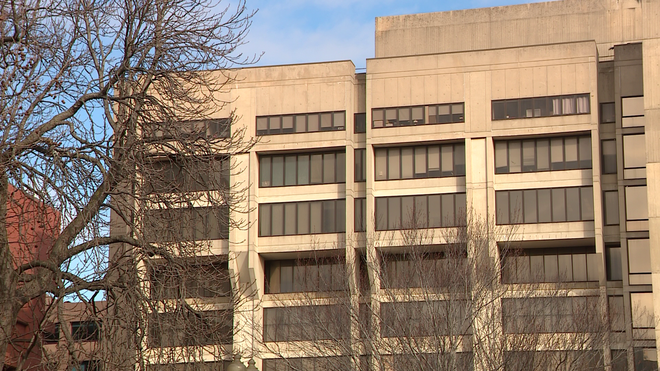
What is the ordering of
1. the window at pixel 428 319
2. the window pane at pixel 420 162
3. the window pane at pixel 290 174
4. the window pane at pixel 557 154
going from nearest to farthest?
1. the window at pixel 428 319
2. the window pane at pixel 557 154
3. the window pane at pixel 420 162
4. the window pane at pixel 290 174

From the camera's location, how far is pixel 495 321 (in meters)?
44.7

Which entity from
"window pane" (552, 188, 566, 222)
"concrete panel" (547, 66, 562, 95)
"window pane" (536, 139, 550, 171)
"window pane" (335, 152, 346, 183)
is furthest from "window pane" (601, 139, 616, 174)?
"window pane" (335, 152, 346, 183)

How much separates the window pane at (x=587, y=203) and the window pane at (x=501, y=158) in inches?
157

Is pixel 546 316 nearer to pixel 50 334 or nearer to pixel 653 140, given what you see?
pixel 653 140

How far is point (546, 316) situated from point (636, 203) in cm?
1020

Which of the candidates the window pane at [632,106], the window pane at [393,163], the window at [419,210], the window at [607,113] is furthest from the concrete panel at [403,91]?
the window pane at [632,106]

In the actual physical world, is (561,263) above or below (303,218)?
below

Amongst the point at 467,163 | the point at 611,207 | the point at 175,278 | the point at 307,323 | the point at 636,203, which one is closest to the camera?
the point at 175,278

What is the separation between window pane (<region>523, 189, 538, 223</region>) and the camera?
186 feet

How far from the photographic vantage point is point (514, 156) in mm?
57812

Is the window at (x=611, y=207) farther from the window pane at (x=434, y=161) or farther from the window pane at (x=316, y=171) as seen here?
the window pane at (x=316, y=171)

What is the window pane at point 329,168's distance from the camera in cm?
5988

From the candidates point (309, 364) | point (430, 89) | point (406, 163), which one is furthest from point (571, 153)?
point (309, 364)

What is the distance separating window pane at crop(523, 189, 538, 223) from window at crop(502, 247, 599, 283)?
1679mm
